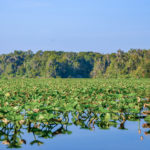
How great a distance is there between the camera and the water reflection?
9.58 m

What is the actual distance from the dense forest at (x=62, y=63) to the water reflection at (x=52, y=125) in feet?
202

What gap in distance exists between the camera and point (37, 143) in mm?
9234

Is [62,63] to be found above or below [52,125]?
above

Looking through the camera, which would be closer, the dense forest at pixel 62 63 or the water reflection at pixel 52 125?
the water reflection at pixel 52 125

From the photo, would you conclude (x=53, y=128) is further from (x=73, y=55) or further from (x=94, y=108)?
(x=73, y=55)

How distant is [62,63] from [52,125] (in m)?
87.5

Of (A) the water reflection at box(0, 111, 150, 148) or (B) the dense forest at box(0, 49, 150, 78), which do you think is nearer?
(A) the water reflection at box(0, 111, 150, 148)

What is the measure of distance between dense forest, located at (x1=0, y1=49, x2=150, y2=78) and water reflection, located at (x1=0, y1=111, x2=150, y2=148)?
202ft

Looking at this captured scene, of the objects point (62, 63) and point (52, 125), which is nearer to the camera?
Result: point (52, 125)

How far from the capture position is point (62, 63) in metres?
98.5

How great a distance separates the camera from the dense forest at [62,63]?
258ft

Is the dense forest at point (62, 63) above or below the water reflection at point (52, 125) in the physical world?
above

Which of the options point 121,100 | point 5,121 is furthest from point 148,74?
point 5,121

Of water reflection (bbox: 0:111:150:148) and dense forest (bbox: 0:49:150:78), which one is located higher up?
dense forest (bbox: 0:49:150:78)
